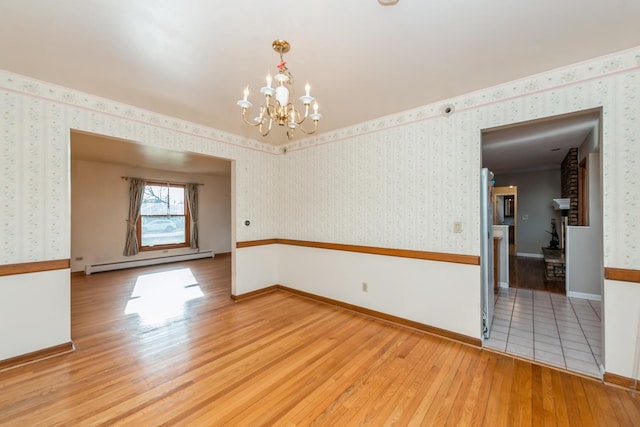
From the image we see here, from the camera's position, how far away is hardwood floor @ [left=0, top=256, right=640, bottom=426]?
1737mm

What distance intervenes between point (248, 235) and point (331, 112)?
2.34 m

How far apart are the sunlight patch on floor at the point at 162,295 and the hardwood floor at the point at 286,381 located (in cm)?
20

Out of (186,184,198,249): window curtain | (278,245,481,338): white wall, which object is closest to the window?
(186,184,198,249): window curtain

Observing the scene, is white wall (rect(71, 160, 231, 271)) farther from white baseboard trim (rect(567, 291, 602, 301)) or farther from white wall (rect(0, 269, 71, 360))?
white baseboard trim (rect(567, 291, 602, 301))

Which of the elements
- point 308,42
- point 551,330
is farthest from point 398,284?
point 308,42

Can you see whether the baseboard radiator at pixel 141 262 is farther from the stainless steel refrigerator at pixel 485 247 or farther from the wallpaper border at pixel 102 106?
the stainless steel refrigerator at pixel 485 247

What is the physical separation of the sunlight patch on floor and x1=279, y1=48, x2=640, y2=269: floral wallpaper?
195cm

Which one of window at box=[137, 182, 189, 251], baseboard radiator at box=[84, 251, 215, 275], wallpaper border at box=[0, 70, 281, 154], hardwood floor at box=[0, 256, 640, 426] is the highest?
wallpaper border at box=[0, 70, 281, 154]

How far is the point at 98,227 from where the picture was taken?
6098 mm

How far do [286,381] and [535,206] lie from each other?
342 inches

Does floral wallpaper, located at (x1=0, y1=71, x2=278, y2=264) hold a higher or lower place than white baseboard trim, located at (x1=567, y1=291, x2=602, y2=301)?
higher

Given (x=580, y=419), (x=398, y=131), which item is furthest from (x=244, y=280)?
(x=580, y=419)

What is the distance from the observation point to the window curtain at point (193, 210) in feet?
25.1

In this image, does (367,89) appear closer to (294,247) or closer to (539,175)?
(294,247)
